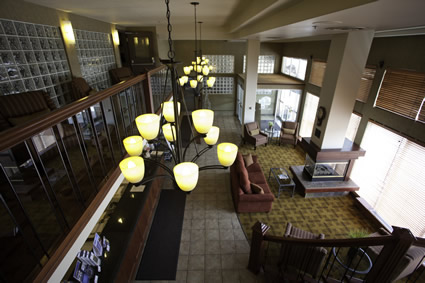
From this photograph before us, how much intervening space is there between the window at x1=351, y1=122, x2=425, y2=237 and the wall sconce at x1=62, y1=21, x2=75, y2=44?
26.1ft

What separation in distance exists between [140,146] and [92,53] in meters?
6.27

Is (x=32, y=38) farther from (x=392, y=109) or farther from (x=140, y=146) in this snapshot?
(x=392, y=109)

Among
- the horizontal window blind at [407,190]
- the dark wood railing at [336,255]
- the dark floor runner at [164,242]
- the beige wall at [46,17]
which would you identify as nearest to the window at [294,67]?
the horizontal window blind at [407,190]

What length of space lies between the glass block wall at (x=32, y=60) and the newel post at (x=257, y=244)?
5107mm

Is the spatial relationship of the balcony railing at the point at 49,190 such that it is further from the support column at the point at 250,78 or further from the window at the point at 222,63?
the window at the point at 222,63

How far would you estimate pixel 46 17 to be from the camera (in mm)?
4559

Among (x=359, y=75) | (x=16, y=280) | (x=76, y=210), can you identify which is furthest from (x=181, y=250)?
(x=359, y=75)

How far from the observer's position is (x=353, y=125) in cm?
545

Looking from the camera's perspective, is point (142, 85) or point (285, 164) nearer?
point (142, 85)

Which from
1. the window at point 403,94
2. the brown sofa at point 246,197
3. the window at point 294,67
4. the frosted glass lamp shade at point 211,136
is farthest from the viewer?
the window at point 294,67

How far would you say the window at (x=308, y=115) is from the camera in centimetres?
764

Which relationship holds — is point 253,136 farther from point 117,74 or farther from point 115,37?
point 115,37

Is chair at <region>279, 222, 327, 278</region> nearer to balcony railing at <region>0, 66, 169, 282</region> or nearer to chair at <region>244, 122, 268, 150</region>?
balcony railing at <region>0, 66, 169, 282</region>

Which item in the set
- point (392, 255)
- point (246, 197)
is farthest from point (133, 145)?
point (246, 197)
